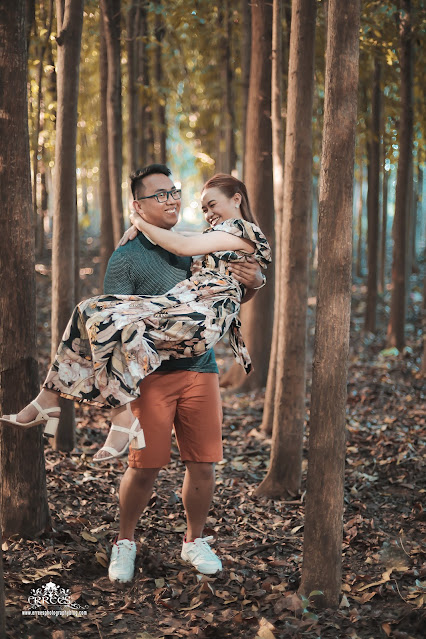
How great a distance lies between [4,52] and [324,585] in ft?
11.2

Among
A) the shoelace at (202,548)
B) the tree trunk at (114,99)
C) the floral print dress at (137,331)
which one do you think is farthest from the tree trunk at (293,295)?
the tree trunk at (114,99)

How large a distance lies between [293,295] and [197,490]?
Answer: 1.97m

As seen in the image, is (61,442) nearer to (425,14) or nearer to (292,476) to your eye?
(292,476)

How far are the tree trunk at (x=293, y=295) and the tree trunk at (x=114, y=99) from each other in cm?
403

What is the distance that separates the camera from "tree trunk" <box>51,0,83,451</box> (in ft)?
18.3

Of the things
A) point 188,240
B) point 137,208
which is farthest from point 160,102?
point 188,240

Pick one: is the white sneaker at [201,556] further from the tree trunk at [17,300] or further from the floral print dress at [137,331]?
the floral print dress at [137,331]

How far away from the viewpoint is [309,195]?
17.2ft

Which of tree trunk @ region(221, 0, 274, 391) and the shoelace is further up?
tree trunk @ region(221, 0, 274, 391)

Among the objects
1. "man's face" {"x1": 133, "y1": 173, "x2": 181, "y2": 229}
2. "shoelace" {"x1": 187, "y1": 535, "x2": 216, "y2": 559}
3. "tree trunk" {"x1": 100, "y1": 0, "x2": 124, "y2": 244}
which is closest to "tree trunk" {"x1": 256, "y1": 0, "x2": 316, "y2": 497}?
"shoelace" {"x1": 187, "y1": 535, "x2": 216, "y2": 559}

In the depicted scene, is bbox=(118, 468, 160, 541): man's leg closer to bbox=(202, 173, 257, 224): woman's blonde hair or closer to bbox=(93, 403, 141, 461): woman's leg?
bbox=(93, 403, 141, 461): woman's leg

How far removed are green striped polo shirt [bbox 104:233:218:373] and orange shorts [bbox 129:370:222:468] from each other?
0.19 ft

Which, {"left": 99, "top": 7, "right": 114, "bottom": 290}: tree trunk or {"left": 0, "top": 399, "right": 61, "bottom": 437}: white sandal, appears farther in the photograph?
{"left": 99, "top": 7, "right": 114, "bottom": 290}: tree trunk

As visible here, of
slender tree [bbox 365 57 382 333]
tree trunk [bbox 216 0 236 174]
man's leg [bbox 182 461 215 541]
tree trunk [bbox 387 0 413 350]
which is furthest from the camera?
slender tree [bbox 365 57 382 333]
